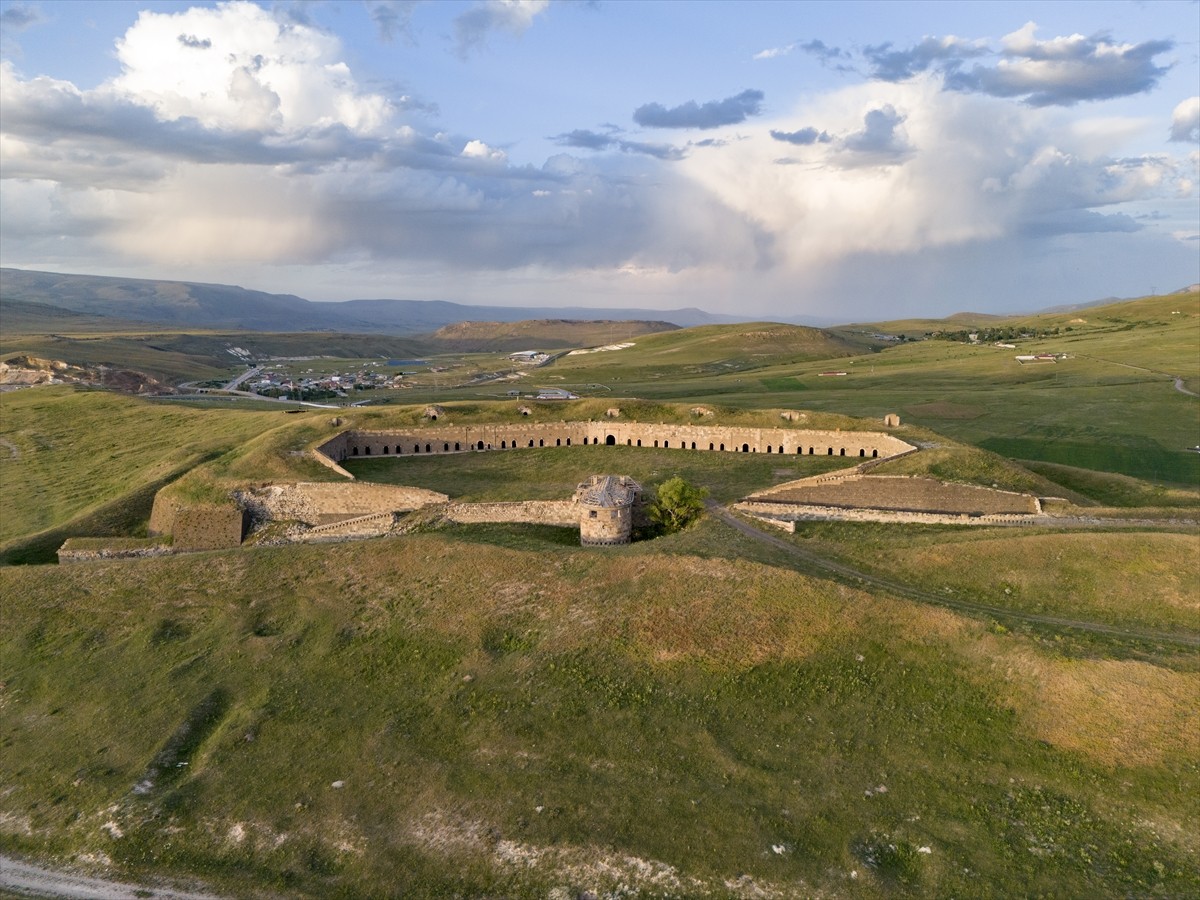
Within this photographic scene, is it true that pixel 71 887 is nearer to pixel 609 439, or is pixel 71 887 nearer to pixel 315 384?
pixel 609 439

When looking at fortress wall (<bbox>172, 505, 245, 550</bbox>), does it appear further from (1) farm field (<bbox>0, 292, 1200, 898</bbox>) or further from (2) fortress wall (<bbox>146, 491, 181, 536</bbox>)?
(1) farm field (<bbox>0, 292, 1200, 898</bbox>)

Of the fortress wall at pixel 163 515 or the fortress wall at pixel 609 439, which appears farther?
the fortress wall at pixel 609 439

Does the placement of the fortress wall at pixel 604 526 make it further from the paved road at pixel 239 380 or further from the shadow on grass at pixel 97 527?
the paved road at pixel 239 380

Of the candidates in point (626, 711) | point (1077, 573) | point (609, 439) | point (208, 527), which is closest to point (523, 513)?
point (626, 711)

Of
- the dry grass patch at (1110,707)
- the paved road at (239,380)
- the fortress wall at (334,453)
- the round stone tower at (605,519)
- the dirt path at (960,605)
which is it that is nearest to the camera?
the dry grass patch at (1110,707)

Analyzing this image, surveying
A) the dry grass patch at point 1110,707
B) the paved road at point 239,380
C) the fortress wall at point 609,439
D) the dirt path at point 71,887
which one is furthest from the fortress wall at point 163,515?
the paved road at point 239,380
